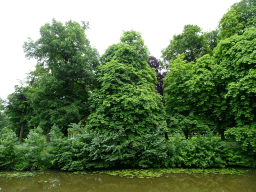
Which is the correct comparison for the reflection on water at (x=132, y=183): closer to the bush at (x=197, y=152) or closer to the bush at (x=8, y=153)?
the bush at (x=197, y=152)

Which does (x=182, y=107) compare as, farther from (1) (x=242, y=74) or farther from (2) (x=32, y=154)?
(2) (x=32, y=154)

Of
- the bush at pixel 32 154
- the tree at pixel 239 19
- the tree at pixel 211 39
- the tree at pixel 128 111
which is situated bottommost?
the bush at pixel 32 154

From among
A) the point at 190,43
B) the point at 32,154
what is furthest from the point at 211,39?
the point at 32,154

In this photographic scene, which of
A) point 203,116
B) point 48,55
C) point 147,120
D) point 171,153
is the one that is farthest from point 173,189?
point 48,55

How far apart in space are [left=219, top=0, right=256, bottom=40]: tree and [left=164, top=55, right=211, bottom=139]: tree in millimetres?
4570

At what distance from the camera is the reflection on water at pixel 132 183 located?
7.72 m

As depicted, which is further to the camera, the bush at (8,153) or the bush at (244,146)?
the bush at (8,153)

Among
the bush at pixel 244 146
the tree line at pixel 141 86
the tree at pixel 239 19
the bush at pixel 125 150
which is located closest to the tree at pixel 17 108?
the tree line at pixel 141 86

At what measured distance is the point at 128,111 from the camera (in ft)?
36.3

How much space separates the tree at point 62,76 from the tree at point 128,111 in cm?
284

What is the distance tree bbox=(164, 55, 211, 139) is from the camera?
12625 mm

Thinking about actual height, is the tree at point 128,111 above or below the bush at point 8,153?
above

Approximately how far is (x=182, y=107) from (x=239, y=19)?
382 inches

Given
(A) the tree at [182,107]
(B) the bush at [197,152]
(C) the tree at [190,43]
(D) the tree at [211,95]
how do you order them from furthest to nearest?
(C) the tree at [190,43], (A) the tree at [182,107], (D) the tree at [211,95], (B) the bush at [197,152]
